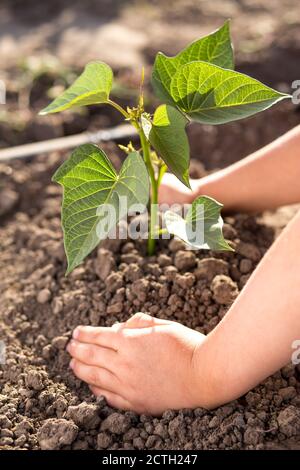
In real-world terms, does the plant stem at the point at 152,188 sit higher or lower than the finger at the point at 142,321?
higher

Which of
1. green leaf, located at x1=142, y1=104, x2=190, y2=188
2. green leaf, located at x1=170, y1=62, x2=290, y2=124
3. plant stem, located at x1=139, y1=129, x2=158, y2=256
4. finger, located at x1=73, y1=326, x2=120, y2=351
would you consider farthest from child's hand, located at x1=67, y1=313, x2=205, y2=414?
green leaf, located at x1=170, y1=62, x2=290, y2=124

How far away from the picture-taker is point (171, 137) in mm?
1338

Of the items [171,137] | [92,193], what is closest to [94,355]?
[92,193]

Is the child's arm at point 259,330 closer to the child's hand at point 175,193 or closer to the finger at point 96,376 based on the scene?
the finger at point 96,376

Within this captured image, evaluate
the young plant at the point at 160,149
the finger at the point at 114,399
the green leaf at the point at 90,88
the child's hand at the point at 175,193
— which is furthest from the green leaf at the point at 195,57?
the finger at the point at 114,399

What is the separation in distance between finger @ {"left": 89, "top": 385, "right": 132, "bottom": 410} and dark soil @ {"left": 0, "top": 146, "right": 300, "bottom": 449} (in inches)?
0.6

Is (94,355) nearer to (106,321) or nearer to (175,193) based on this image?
(106,321)

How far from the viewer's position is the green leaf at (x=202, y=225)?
1299 mm

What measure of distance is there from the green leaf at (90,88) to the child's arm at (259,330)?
1.40 ft

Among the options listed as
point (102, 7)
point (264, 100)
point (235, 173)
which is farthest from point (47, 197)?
point (102, 7)

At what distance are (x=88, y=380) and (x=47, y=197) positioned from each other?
28.5 inches

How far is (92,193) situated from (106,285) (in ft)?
1.10
